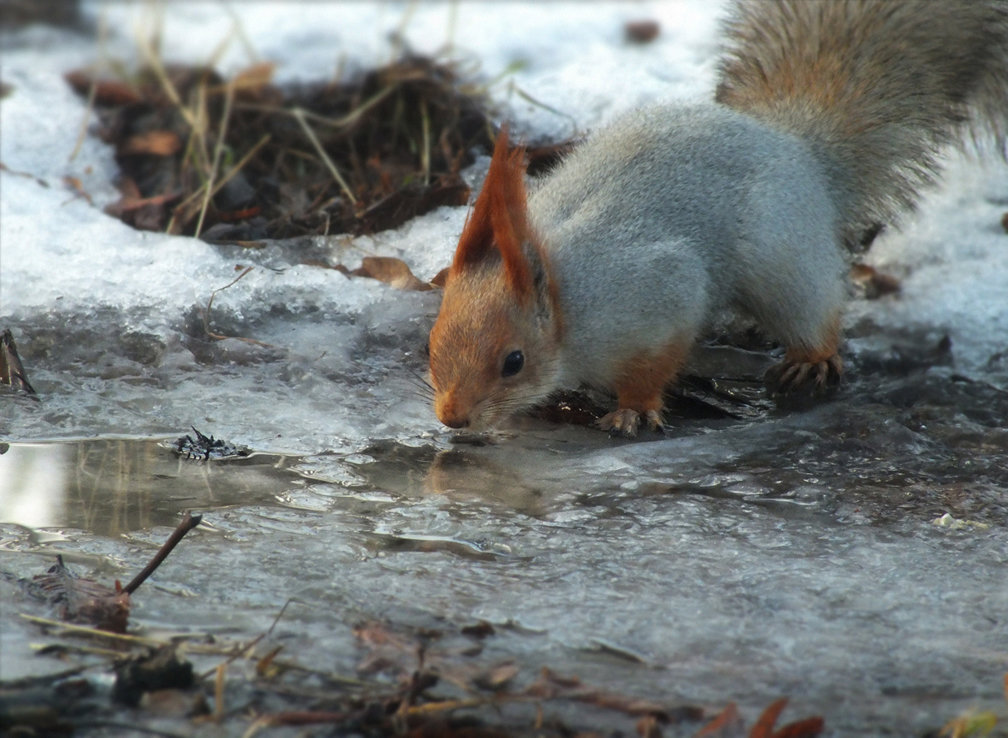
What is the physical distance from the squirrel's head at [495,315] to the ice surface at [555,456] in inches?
5.6

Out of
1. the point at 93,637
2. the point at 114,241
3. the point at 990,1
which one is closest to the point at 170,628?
the point at 93,637

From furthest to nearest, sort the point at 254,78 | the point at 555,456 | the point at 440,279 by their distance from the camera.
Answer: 1. the point at 254,78
2. the point at 440,279
3. the point at 555,456

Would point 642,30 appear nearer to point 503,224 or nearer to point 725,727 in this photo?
point 503,224

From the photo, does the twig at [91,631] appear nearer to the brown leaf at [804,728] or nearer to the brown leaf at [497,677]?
the brown leaf at [497,677]

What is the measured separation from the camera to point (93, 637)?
5.57ft

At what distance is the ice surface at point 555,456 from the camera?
1835 millimetres

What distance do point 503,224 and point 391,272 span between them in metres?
0.92

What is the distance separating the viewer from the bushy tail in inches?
132

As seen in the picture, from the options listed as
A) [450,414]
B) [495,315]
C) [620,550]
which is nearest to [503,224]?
[495,315]

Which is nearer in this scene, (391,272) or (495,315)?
(495,315)

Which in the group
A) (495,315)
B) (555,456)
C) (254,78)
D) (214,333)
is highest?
(254,78)

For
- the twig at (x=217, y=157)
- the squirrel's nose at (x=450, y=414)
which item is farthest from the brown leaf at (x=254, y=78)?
the squirrel's nose at (x=450, y=414)

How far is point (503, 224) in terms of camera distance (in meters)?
2.63

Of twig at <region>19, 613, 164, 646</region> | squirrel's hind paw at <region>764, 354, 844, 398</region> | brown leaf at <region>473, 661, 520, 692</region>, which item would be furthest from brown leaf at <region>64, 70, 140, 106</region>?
brown leaf at <region>473, 661, 520, 692</region>
